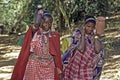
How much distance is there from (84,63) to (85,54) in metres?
0.13

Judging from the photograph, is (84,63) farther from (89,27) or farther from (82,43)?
(89,27)

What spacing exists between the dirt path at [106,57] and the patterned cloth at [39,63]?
361cm

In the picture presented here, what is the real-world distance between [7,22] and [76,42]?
1700 centimetres

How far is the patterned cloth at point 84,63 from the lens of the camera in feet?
16.1

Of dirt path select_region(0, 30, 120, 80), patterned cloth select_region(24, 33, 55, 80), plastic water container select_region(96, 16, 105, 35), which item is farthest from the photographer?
dirt path select_region(0, 30, 120, 80)

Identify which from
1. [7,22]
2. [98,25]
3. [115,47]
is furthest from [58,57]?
[7,22]

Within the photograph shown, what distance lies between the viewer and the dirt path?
899 cm

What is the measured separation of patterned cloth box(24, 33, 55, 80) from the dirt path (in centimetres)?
361

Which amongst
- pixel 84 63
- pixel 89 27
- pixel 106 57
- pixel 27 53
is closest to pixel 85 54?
pixel 84 63

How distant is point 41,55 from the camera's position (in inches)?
188

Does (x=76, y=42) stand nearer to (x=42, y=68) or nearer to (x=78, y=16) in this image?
(x=42, y=68)

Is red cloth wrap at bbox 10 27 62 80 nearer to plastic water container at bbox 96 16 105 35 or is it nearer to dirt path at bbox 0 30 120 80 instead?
plastic water container at bbox 96 16 105 35

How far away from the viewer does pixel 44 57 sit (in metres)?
4.80

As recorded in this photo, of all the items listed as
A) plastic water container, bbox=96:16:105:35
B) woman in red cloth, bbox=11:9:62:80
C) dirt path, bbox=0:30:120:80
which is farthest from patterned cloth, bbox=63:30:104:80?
dirt path, bbox=0:30:120:80
